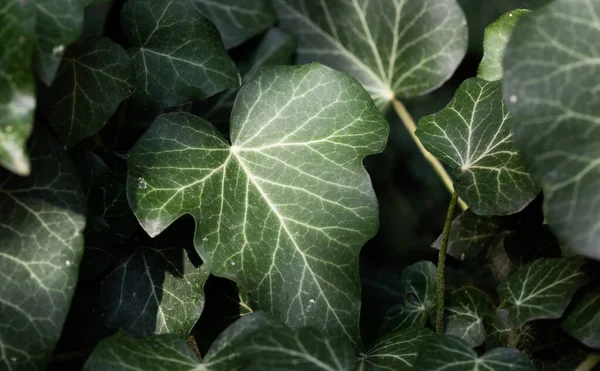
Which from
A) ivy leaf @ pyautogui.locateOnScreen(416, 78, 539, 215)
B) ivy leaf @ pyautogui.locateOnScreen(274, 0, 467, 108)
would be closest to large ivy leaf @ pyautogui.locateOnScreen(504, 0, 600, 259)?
ivy leaf @ pyautogui.locateOnScreen(416, 78, 539, 215)

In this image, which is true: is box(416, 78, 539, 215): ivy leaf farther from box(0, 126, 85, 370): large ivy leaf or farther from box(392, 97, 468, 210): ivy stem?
box(0, 126, 85, 370): large ivy leaf

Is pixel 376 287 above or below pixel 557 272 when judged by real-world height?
below

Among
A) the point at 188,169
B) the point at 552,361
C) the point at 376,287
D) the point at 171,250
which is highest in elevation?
the point at 188,169

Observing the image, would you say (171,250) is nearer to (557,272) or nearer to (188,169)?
(188,169)

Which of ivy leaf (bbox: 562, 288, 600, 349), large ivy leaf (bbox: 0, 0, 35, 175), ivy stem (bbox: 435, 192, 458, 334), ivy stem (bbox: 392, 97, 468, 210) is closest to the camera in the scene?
large ivy leaf (bbox: 0, 0, 35, 175)

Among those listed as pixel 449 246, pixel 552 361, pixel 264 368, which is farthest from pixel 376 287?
pixel 264 368

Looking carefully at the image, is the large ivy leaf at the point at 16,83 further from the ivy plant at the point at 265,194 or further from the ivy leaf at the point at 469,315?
the ivy leaf at the point at 469,315
